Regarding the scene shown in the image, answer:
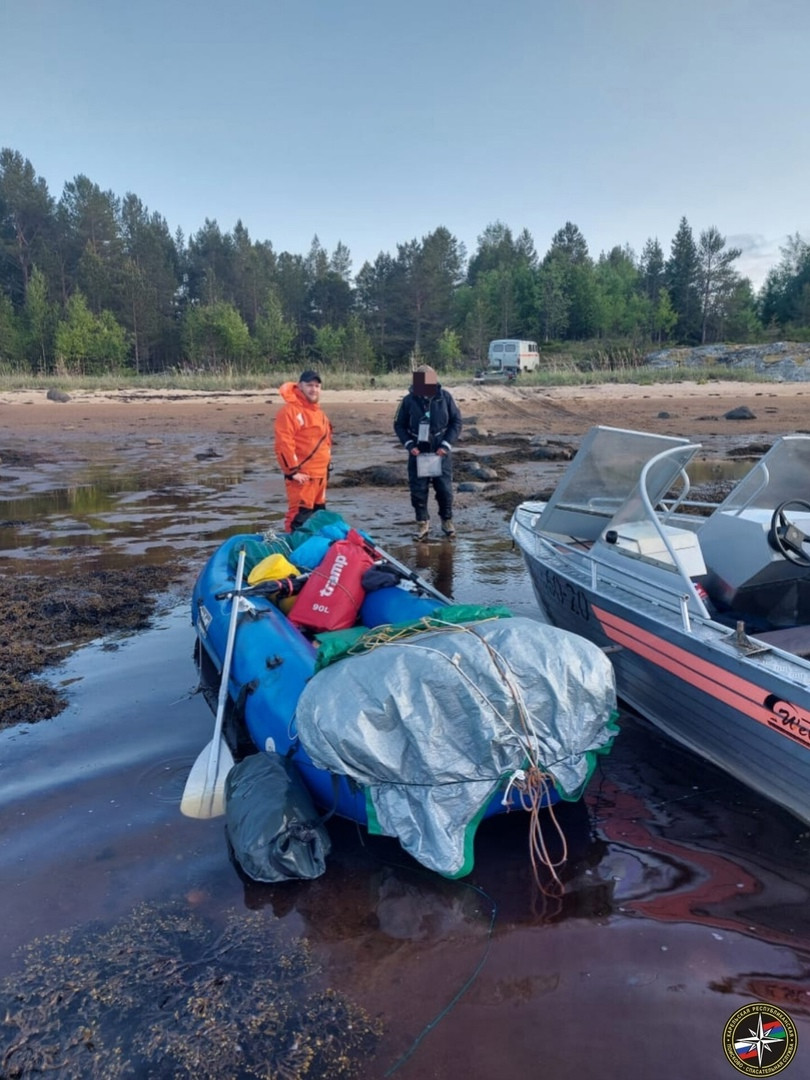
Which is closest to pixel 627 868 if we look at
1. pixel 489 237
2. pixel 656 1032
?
pixel 656 1032

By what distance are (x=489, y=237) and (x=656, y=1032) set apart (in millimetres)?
84035

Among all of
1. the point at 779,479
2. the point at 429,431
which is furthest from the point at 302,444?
the point at 779,479

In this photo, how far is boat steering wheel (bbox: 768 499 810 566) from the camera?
4.43 meters

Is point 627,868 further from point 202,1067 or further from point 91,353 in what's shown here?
point 91,353

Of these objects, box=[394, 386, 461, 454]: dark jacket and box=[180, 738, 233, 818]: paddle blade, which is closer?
box=[180, 738, 233, 818]: paddle blade

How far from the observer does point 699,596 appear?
428 cm

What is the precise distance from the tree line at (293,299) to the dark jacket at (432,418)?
30543mm

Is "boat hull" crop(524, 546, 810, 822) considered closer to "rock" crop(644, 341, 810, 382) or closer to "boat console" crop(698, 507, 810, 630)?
"boat console" crop(698, 507, 810, 630)

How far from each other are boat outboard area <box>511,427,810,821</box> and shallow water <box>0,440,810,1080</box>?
37 cm

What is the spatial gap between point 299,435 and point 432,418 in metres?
1.71

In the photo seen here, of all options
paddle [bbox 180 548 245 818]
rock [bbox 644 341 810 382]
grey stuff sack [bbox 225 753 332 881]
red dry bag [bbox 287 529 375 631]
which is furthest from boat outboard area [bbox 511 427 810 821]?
rock [bbox 644 341 810 382]

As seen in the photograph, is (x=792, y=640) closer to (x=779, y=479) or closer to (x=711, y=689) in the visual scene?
(x=711, y=689)

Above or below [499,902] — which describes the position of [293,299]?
above

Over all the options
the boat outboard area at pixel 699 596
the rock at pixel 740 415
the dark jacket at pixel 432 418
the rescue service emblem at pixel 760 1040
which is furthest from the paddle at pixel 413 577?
the rock at pixel 740 415
